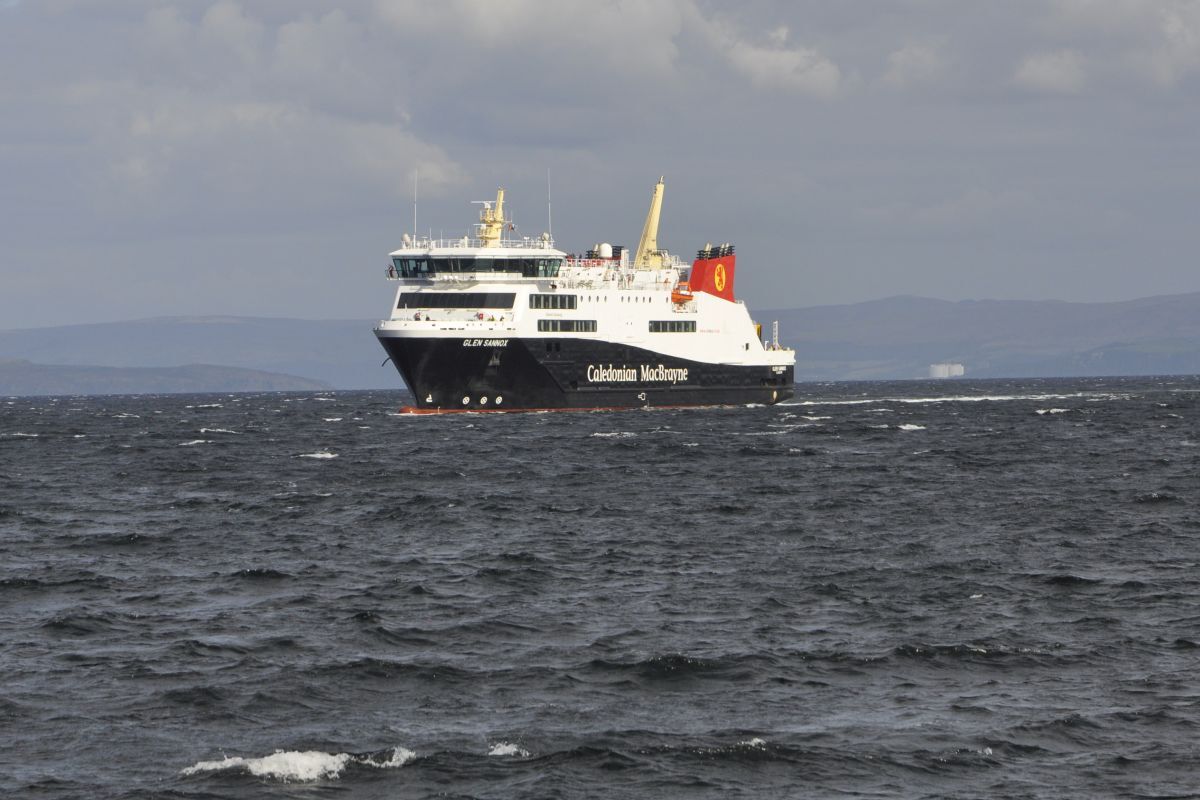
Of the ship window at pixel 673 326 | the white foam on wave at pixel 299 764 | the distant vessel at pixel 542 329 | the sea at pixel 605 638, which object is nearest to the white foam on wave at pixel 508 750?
the sea at pixel 605 638

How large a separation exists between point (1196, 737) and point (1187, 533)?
57.7ft

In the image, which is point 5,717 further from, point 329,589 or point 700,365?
point 700,365

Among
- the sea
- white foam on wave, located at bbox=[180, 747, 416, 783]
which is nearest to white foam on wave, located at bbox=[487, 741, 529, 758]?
the sea

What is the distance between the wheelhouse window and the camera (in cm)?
8631

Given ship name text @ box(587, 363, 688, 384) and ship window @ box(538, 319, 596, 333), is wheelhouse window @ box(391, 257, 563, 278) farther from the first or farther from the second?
ship name text @ box(587, 363, 688, 384)

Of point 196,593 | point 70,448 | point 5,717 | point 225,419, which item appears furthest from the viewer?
point 225,419

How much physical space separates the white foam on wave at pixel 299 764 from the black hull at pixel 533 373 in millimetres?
66432

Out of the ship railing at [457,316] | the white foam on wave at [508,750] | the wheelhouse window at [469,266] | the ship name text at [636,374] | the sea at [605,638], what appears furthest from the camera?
the ship name text at [636,374]

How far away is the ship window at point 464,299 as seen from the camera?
3337 inches

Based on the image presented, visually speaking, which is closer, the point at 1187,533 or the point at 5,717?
the point at 5,717

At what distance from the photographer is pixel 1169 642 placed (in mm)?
22609

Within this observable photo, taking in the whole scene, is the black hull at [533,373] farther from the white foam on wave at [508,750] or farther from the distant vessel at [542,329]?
the white foam on wave at [508,750]

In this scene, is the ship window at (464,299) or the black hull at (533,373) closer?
the black hull at (533,373)

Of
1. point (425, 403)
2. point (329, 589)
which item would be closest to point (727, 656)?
point (329, 589)
